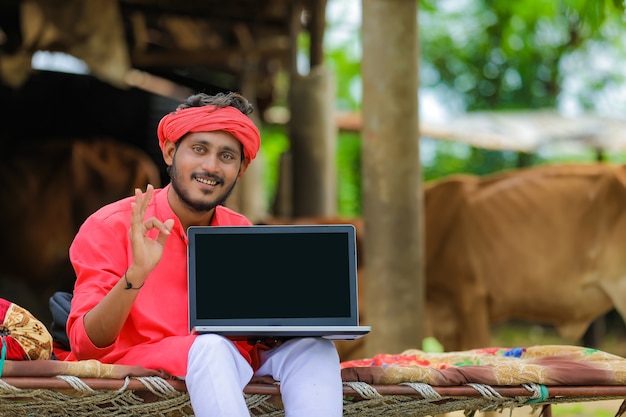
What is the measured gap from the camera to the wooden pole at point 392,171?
A: 5629 mm

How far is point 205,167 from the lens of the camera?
126 inches

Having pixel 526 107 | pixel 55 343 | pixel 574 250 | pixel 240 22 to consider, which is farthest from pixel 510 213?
pixel 526 107

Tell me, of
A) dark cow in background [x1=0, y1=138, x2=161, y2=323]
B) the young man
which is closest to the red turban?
the young man

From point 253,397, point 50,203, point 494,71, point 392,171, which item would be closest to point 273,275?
point 253,397

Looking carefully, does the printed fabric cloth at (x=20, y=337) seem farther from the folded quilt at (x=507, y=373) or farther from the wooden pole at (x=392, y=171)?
the wooden pole at (x=392, y=171)

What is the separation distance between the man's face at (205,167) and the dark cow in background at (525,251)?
3955mm

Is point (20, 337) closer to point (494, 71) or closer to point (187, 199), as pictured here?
point (187, 199)

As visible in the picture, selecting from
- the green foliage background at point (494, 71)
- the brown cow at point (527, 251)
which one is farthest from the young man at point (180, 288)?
the green foliage background at point (494, 71)

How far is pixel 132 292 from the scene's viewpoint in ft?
9.51

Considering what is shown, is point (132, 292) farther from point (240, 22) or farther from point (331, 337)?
point (240, 22)

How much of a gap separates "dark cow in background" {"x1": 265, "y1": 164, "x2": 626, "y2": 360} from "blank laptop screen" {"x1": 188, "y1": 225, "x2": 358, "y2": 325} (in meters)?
4.01

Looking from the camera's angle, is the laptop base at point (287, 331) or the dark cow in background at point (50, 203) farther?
the dark cow in background at point (50, 203)

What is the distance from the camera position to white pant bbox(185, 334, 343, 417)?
108 inches

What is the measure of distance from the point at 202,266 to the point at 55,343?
0.79m
